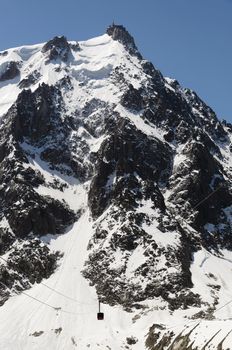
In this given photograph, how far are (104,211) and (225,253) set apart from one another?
43.7 meters

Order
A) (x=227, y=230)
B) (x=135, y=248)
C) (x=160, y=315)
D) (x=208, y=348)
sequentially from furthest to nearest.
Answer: (x=227, y=230)
(x=135, y=248)
(x=160, y=315)
(x=208, y=348)

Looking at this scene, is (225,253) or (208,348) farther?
(225,253)

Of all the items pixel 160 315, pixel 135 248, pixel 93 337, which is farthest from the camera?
pixel 135 248

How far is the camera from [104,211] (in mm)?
196250

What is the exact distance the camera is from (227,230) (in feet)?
655

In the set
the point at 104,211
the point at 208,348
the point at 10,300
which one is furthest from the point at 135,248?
the point at 208,348

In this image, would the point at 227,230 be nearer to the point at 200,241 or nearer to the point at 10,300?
the point at 200,241

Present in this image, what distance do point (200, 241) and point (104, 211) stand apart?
34.9 meters

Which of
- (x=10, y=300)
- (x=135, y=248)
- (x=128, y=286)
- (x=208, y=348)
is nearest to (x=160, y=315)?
(x=128, y=286)

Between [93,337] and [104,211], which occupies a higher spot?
[104,211]

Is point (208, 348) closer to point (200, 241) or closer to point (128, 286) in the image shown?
point (128, 286)

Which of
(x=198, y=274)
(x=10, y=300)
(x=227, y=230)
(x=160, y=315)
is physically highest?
(x=227, y=230)

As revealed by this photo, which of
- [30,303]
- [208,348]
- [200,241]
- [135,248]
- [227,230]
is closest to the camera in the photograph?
[208,348]

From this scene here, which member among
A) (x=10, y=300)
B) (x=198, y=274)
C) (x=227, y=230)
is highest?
(x=227, y=230)
